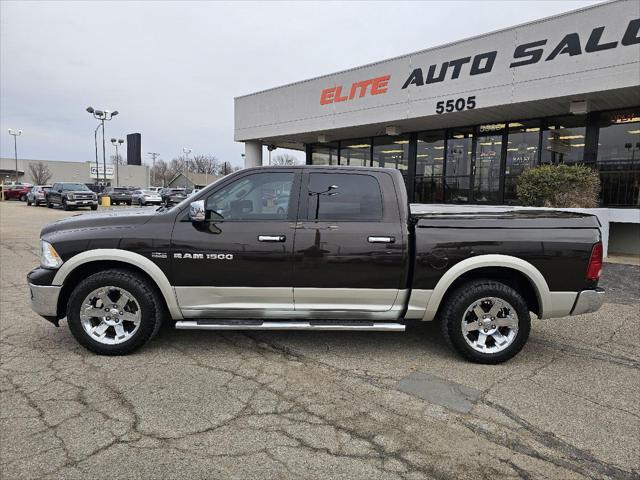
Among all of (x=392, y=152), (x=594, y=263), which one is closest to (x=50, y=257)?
(x=594, y=263)

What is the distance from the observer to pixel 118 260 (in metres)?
4.14

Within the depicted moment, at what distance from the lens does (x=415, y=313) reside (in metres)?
4.25

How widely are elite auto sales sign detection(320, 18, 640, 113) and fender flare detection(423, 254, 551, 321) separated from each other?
9.47 meters

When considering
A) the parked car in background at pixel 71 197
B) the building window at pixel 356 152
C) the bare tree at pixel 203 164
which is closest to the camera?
the building window at pixel 356 152

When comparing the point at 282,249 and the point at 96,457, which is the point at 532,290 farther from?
the point at 96,457

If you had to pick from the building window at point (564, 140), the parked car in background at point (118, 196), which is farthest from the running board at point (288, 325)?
the parked car in background at point (118, 196)

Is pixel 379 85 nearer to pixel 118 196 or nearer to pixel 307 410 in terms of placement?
pixel 307 410

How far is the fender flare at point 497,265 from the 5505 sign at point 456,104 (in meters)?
10.3

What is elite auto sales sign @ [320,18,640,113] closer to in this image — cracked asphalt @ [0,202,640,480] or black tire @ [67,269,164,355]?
cracked asphalt @ [0,202,640,480]

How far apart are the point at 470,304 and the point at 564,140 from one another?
11.6m

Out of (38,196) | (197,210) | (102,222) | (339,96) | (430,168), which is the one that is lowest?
(102,222)

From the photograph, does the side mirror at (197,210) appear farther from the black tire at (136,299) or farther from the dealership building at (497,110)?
the dealership building at (497,110)

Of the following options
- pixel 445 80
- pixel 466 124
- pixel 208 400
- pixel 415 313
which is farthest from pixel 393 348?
pixel 466 124

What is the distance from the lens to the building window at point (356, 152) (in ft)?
62.4
